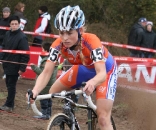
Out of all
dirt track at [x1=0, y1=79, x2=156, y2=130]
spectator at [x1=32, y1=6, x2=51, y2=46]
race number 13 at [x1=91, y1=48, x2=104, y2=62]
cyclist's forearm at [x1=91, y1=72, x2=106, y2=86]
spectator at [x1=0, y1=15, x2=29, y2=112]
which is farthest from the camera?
spectator at [x1=32, y1=6, x2=51, y2=46]

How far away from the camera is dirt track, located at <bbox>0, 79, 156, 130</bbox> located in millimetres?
9445

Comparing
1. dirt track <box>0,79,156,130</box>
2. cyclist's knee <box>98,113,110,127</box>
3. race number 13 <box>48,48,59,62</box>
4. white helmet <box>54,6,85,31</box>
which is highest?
white helmet <box>54,6,85,31</box>

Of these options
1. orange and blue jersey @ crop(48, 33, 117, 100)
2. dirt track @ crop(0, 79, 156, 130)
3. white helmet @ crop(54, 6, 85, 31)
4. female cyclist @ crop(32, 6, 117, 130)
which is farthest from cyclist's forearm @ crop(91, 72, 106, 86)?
dirt track @ crop(0, 79, 156, 130)

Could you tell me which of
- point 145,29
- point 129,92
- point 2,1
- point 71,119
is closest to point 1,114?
Result: point 129,92

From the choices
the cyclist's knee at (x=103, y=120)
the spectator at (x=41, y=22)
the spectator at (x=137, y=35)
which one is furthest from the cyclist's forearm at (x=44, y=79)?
the spectator at (x=137, y=35)

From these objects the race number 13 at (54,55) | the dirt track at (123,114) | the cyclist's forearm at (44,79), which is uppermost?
the race number 13 at (54,55)

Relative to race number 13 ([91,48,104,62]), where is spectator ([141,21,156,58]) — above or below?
below

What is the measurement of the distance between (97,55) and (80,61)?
48 cm

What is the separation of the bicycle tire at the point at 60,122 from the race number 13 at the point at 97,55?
0.80 metres

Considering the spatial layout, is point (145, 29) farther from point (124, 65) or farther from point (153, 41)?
point (124, 65)

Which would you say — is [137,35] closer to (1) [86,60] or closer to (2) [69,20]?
(1) [86,60]

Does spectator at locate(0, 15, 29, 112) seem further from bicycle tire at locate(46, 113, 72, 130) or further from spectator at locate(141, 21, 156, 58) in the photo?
spectator at locate(141, 21, 156, 58)

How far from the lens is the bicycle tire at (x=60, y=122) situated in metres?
6.29

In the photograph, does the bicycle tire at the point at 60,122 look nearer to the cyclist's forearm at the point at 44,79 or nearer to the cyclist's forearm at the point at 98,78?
the cyclist's forearm at the point at 44,79
